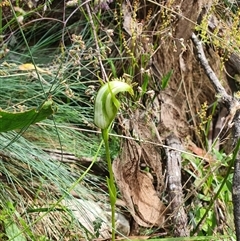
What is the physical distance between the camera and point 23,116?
1.31 meters

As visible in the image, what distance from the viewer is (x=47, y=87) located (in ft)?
6.18

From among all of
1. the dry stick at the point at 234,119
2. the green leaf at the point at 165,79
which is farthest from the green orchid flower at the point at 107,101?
the green leaf at the point at 165,79

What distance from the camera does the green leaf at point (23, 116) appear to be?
4.17 ft

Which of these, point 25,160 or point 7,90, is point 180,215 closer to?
point 25,160

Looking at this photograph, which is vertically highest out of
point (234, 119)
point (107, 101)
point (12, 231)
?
point (107, 101)

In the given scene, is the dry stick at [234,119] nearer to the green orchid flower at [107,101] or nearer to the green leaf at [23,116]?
the green orchid flower at [107,101]

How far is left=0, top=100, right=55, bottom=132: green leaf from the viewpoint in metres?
1.27

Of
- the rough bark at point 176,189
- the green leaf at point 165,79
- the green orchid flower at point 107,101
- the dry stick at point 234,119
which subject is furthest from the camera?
→ the green leaf at point 165,79

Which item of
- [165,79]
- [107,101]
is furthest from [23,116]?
[165,79]

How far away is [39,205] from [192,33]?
89 centimetres

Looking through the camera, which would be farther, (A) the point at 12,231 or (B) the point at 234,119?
(B) the point at 234,119

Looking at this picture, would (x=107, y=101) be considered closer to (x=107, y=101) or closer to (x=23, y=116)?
(x=107, y=101)

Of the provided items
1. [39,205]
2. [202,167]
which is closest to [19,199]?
[39,205]

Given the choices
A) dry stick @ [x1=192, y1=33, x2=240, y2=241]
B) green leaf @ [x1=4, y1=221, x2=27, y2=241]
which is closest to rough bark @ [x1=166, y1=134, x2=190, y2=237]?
dry stick @ [x1=192, y1=33, x2=240, y2=241]
